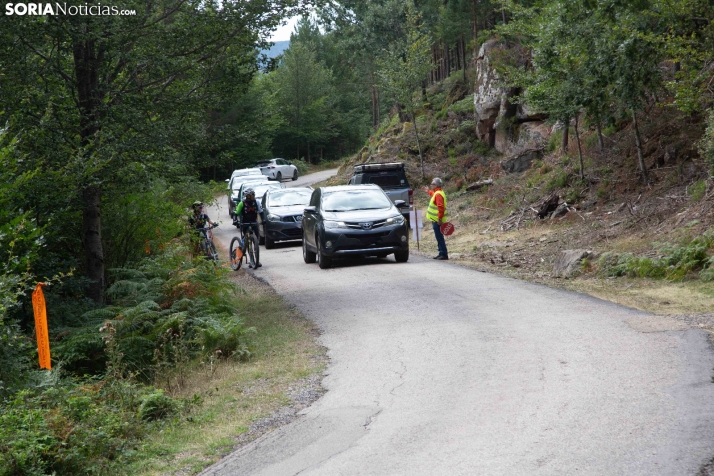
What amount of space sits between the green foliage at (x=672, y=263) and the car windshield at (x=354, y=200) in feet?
19.0

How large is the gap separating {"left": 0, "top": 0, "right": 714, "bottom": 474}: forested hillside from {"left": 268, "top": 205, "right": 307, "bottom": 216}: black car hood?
13.7ft

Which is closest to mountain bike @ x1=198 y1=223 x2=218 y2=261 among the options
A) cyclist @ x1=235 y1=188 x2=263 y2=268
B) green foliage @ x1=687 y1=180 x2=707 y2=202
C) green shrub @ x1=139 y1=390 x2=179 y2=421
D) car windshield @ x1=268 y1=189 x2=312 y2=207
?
cyclist @ x1=235 y1=188 x2=263 y2=268

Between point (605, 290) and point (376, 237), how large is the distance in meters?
5.92

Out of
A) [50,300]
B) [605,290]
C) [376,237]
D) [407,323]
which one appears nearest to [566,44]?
[376,237]

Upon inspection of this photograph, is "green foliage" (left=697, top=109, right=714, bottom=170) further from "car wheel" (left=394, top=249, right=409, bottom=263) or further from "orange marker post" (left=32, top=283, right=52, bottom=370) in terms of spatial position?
"orange marker post" (left=32, top=283, right=52, bottom=370)

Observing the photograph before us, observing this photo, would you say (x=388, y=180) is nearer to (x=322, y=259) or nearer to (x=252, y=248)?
(x=252, y=248)

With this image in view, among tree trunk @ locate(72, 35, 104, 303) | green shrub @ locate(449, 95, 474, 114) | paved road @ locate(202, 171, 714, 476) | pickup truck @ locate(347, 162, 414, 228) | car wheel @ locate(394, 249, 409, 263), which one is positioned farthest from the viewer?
green shrub @ locate(449, 95, 474, 114)

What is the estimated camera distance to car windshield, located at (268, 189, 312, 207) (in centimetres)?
2553

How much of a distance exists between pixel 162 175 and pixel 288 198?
1233cm

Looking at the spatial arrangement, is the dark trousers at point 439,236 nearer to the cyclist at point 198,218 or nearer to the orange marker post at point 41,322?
the cyclist at point 198,218

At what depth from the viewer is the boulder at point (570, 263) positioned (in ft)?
51.8

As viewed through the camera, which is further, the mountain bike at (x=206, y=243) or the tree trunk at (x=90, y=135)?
the mountain bike at (x=206, y=243)

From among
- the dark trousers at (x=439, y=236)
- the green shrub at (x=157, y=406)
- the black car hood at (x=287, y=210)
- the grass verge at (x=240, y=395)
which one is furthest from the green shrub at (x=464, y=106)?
the green shrub at (x=157, y=406)

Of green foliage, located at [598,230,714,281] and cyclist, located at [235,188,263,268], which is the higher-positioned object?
cyclist, located at [235,188,263,268]
